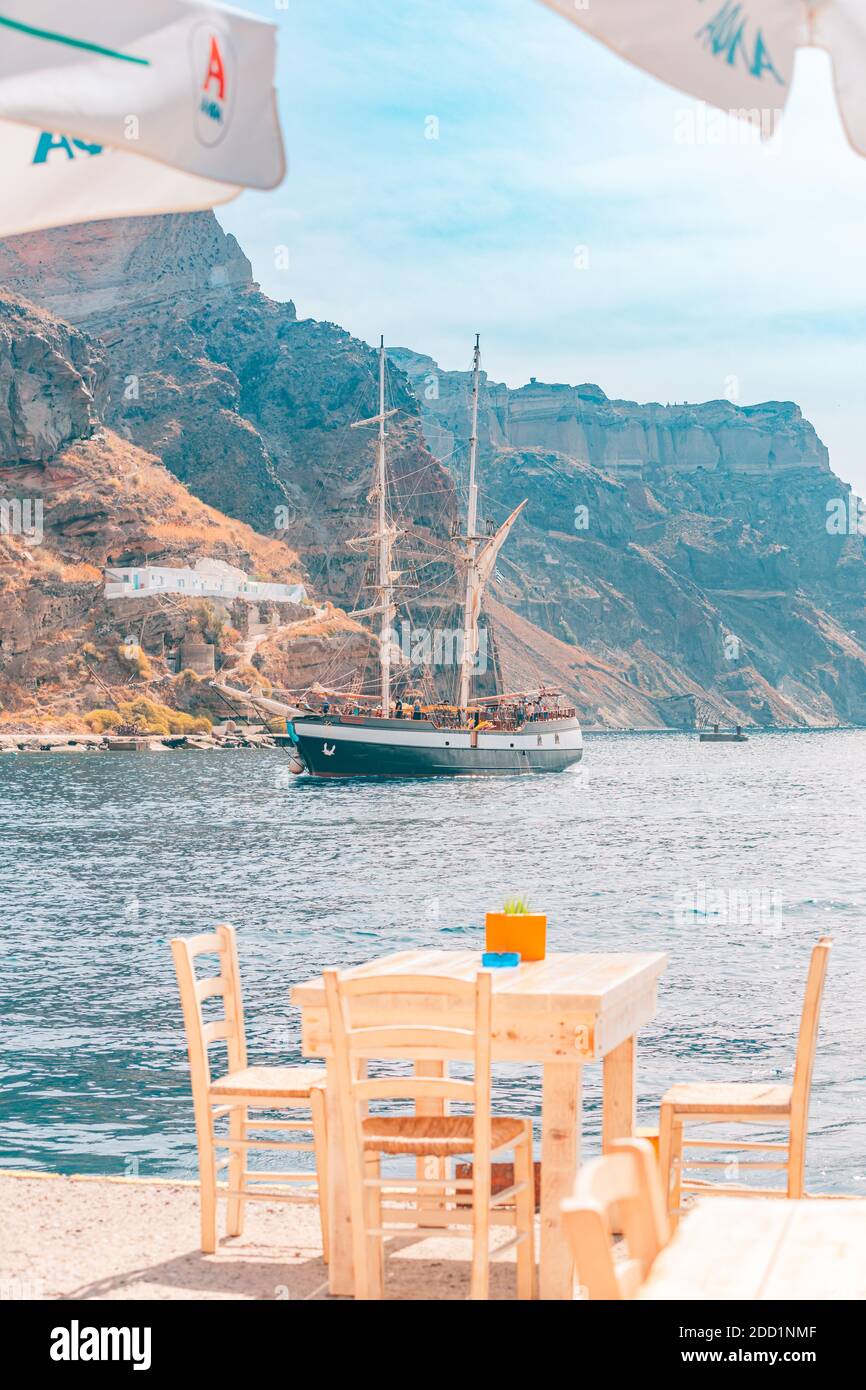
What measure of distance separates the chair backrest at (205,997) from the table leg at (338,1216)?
65cm

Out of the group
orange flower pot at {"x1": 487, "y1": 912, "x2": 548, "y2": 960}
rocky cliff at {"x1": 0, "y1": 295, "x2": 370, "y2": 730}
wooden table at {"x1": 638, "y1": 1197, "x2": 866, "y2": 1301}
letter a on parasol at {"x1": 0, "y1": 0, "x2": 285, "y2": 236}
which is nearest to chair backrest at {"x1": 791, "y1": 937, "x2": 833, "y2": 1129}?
orange flower pot at {"x1": 487, "y1": 912, "x2": 548, "y2": 960}

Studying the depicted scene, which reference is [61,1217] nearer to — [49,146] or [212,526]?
[49,146]

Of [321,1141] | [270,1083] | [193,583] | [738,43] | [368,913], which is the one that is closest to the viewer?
[738,43]

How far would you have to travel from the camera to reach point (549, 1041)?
16.5 ft

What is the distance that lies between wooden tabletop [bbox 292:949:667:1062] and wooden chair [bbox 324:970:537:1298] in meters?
0.06

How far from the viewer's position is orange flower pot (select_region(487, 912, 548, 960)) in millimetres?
5938

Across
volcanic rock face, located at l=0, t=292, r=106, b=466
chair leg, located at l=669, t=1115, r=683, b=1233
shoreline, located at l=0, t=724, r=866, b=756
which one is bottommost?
shoreline, located at l=0, t=724, r=866, b=756

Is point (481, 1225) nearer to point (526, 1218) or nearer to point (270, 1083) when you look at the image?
point (526, 1218)

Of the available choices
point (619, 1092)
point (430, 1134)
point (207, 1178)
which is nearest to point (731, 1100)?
point (619, 1092)

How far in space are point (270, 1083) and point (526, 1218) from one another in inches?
49.6

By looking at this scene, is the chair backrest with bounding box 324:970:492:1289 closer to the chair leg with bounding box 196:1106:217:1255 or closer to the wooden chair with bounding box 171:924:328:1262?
the wooden chair with bounding box 171:924:328:1262
